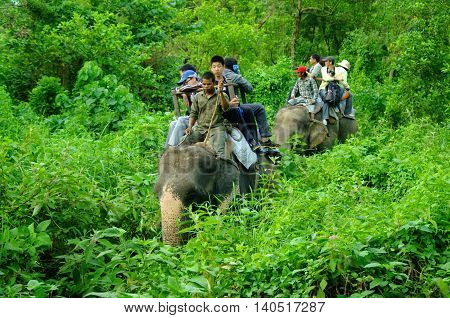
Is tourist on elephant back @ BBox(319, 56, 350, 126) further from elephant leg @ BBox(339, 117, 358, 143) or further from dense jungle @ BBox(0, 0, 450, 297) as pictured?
dense jungle @ BBox(0, 0, 450, 297)

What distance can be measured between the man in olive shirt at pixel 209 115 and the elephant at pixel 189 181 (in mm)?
198

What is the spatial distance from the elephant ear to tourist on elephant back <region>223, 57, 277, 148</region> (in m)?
3.29

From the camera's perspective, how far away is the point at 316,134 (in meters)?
14.5

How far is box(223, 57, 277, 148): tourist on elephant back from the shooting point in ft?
34.4

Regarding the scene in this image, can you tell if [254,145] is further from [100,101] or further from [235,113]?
[100,101]

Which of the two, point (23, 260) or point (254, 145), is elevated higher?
point (254, 145)

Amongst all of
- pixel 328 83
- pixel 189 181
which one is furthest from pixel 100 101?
pixel 189 181

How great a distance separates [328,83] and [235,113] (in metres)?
5.94

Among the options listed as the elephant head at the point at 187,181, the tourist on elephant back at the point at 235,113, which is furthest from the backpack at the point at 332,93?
the elephant head at the point at 187,181

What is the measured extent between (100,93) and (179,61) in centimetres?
Result: 447

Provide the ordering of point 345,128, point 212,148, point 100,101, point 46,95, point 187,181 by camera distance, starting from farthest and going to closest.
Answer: point 345,128, point 46,95, point 100,101, point 212,148, point 187,181

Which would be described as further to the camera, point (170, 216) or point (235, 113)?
point (235, 113)

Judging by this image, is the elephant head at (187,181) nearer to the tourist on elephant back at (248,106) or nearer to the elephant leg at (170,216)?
the elephant leg at (170,216)

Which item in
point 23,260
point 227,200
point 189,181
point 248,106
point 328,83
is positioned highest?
point 328,83
